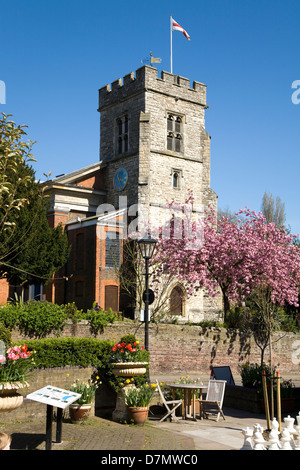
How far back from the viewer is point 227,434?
10805 millimetres

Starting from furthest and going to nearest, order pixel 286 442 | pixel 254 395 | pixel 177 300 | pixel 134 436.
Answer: pixel 177 300, pixel 254 395, pixel 134 436, pixel 286 442

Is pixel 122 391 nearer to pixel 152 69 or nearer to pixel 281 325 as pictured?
pixel 281 325

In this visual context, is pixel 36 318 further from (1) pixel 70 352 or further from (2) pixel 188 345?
(1) pixel 70 352

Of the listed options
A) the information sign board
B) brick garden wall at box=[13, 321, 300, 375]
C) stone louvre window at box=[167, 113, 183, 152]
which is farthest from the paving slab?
stone louvre window at box=[167, 113, 183, 152]

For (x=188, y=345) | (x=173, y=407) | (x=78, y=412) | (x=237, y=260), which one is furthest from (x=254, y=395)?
(x=237, y=260)

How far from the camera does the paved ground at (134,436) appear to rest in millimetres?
9430

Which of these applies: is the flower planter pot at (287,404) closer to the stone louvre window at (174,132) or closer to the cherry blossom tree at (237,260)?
the cherry blossom tree at (237,260)

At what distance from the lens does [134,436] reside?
10.2m

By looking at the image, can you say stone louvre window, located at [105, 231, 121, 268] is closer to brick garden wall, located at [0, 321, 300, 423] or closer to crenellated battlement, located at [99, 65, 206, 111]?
brick garden wall, located at [0, 321, 300, 423]

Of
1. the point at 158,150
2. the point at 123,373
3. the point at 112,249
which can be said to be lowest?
the point at 123,373

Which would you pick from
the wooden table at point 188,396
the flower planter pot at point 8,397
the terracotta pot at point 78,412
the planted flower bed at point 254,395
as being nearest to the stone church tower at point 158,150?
the planted flower bed at point 254,395

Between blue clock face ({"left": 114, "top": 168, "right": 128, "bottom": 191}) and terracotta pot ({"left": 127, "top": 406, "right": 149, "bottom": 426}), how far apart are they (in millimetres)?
25715

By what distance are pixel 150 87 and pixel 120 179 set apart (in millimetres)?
6539
